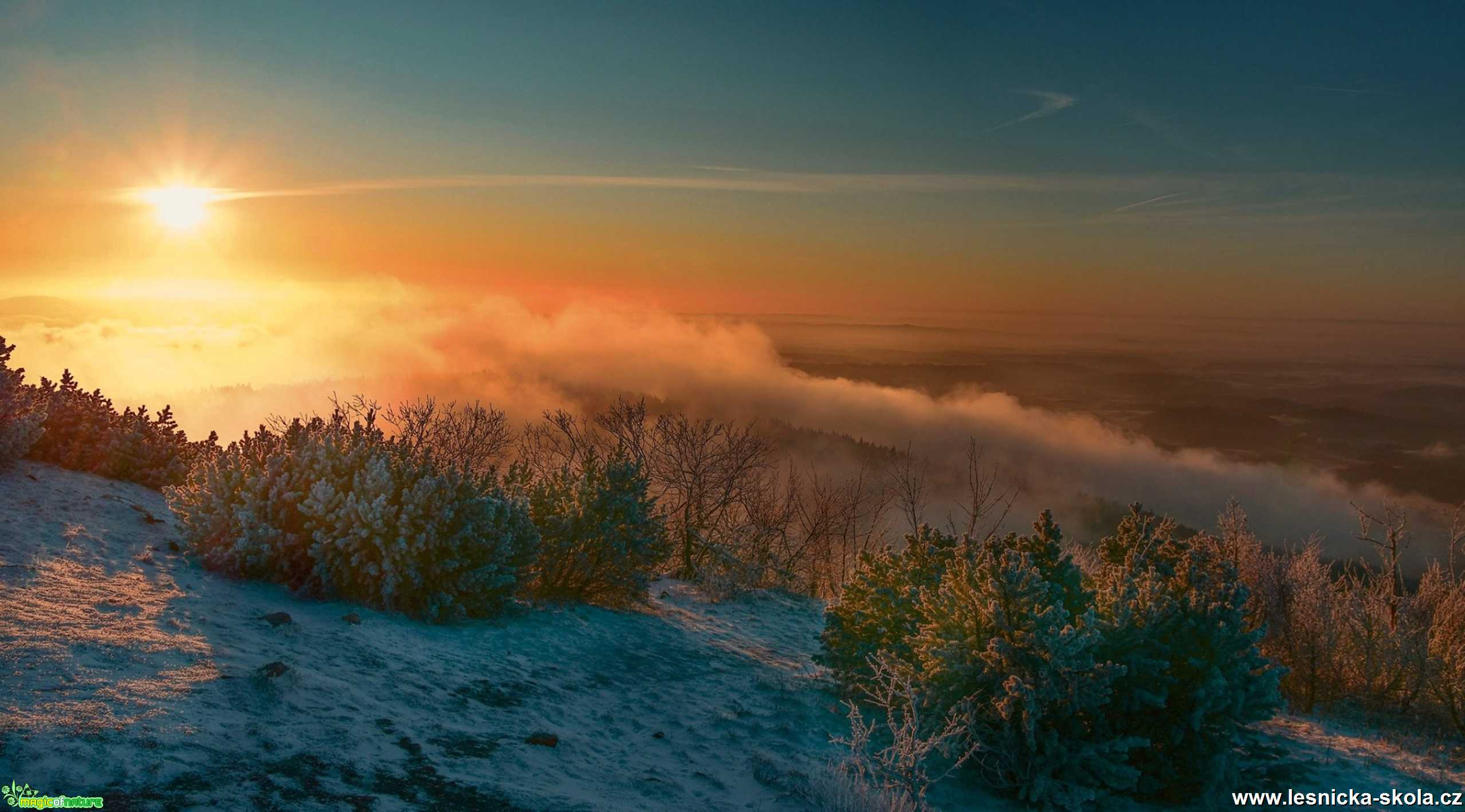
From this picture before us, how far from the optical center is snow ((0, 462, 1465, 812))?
3904 mm

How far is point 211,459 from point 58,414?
3561 mm

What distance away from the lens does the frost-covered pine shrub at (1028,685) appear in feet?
19.8

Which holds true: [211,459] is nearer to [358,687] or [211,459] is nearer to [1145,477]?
[358,687]

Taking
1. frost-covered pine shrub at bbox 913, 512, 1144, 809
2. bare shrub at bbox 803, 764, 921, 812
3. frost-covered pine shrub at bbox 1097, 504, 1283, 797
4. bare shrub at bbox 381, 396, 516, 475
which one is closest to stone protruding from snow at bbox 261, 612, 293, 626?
bare shrub at bbox 803, 764, 921, 812

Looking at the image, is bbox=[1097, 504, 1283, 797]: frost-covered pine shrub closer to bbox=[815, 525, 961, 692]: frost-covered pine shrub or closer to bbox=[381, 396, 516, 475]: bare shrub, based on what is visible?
bbox=[815, 525, 961, 692]: frost-covered pine shrub

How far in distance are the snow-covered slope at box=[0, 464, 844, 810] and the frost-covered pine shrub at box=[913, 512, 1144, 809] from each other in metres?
1.30

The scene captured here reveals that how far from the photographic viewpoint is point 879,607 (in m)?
7.97

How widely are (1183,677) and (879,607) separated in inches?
104

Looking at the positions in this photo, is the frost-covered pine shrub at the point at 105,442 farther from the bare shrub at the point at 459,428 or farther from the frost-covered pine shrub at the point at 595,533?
the bare shrub at the point at 459,428

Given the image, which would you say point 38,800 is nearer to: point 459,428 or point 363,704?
point 363,704

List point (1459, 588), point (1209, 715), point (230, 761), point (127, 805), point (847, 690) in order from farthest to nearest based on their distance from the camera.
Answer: point (1459, 588), point (847, 690), point (1209, 715), point (230, 761), point (127, 805)

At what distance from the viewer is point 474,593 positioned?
8.26m

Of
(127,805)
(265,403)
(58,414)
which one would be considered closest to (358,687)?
(127,805)

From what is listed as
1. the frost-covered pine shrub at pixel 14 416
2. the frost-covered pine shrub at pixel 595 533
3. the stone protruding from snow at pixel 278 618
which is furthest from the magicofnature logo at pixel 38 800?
the frost-covered pine shrub at pixel 14 416
